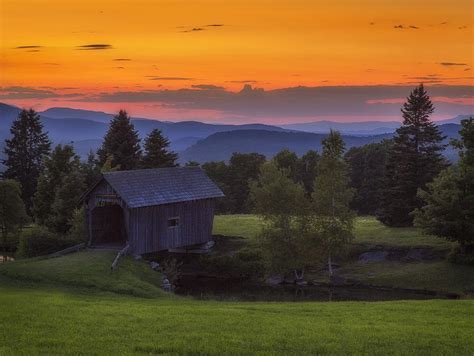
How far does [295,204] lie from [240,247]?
994 cm

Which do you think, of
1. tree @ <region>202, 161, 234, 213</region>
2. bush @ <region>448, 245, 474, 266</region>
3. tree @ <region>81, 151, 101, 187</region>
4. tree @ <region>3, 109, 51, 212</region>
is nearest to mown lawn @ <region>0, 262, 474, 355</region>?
bush @ <region>448, 245, 474, 266</region>

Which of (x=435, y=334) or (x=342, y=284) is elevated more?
(x=435, y=334)

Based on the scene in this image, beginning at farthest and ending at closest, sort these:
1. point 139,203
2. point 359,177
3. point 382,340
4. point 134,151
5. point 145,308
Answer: point 359,177 → point 134,151 → point 139,203 → point 145,308 → point 382,340

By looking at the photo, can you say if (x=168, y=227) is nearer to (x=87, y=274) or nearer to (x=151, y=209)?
(x=151, y=209)

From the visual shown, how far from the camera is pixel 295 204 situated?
143 feet

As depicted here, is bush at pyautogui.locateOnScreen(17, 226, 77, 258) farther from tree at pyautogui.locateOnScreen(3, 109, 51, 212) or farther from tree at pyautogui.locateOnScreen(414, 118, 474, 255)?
tree at pyautogui.locateOnScreen(3, 109, 51, 212)

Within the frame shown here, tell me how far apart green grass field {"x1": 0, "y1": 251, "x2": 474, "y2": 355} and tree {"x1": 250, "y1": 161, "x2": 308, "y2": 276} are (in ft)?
54.5

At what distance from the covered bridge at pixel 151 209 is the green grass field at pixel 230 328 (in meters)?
15.7

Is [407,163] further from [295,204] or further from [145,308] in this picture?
[145,308]

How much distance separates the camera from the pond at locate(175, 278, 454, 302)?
124 ft

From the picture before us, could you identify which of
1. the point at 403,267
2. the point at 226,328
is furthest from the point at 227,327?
the point at 403,267

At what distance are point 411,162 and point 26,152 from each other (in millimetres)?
57050

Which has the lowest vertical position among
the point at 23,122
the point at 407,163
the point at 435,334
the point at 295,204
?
the point at 435,334

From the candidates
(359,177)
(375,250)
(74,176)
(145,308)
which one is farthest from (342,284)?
(359,177)
